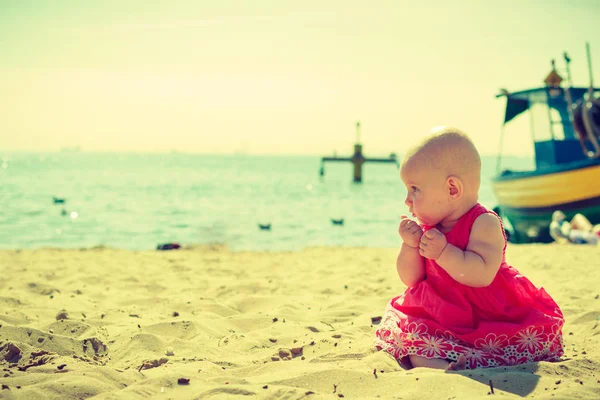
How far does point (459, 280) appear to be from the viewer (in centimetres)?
247

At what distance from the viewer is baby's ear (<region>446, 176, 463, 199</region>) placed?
2473mm

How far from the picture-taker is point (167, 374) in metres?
2.40

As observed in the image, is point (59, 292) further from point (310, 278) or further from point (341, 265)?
point (341, 265)

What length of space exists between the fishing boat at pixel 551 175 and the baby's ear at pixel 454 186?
9.71 meters

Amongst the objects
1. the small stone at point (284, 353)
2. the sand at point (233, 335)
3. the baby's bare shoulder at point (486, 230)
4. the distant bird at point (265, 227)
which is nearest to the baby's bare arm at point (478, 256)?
the baby's bare shoulder at point (486, 230)

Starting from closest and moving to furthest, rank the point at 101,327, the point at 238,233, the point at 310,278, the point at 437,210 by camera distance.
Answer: the point at 437,210 < the point at 101,327 < the point at 310,278 < the point at 238,233

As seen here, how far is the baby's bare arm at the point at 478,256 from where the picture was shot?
7.92ft

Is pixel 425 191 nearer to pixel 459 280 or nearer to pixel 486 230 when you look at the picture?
pixel 486 230

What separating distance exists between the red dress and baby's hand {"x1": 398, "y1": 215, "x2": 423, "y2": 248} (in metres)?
0.12

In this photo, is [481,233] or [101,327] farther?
[101,327]

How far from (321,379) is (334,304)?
185 cm

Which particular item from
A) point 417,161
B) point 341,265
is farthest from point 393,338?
point 341,265

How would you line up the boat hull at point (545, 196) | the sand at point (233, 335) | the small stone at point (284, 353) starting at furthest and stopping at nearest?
the boat hull at point (545, 196) < the small stone at point (284, 353) < the sand at point (233, 335)

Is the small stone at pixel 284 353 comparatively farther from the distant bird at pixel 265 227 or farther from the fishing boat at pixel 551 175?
the distant bird at pixel 265 227
